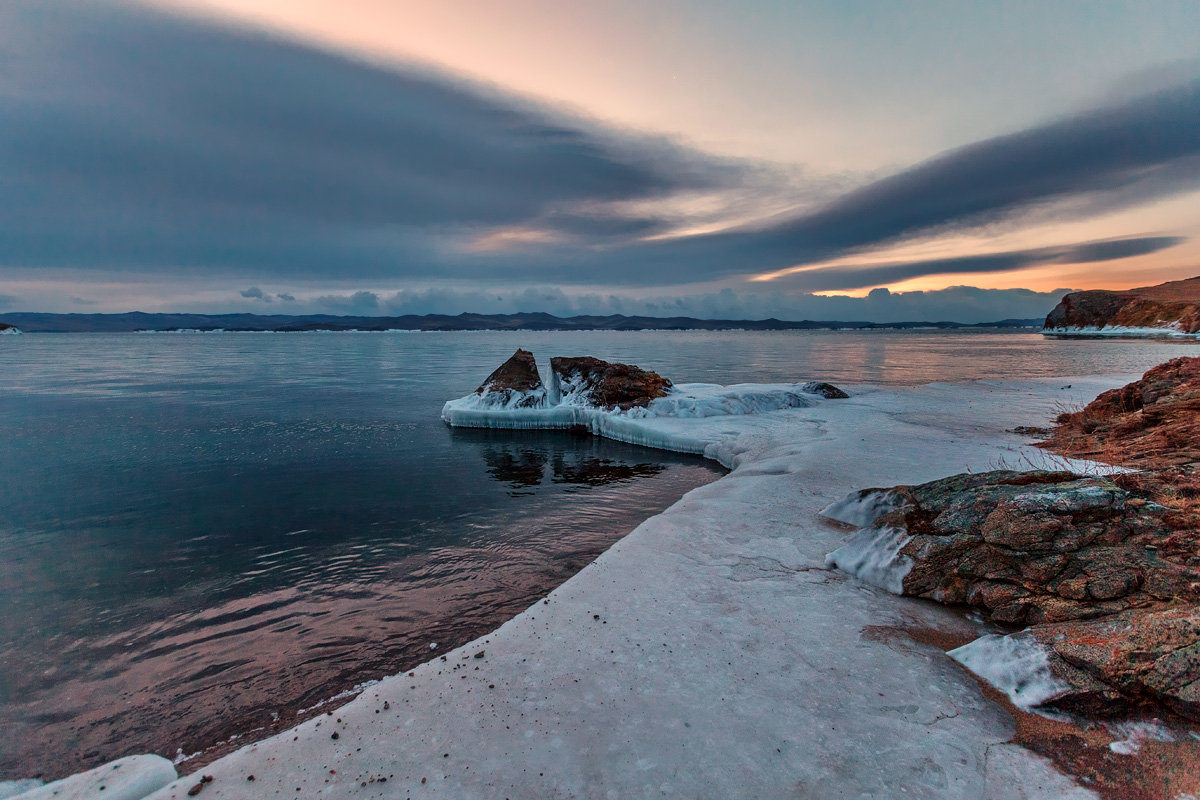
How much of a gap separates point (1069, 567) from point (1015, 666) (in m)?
1.99

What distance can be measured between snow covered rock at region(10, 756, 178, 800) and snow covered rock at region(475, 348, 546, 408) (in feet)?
72.2

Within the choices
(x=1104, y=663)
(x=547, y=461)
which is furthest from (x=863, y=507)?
(x=547, y=461)

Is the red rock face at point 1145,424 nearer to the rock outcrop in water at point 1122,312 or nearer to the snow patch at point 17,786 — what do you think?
the snow patch at point 17,786

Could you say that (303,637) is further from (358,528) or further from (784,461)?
(784,461)

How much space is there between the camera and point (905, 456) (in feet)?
48.1

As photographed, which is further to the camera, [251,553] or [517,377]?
[517,377]

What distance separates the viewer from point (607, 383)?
2667 centimetres

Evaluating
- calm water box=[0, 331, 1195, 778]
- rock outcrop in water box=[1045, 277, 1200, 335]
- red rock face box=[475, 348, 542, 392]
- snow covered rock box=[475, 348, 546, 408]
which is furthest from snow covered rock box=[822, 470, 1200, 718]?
rock outcrop in water box=[1045, 277, 1200, 335]

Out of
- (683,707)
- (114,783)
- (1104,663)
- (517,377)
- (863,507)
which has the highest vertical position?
(517,377)

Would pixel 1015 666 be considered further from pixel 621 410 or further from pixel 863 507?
pixel 621 410

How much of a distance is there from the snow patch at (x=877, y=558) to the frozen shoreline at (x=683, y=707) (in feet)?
0.70

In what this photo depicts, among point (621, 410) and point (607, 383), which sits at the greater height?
point (607, 383)

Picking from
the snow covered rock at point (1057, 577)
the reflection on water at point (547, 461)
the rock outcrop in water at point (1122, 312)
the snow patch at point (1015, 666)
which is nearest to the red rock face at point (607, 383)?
the reflection on water at point (547, 461)

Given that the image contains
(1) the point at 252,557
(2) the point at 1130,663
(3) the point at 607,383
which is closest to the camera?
(2) the point at 1130,663
